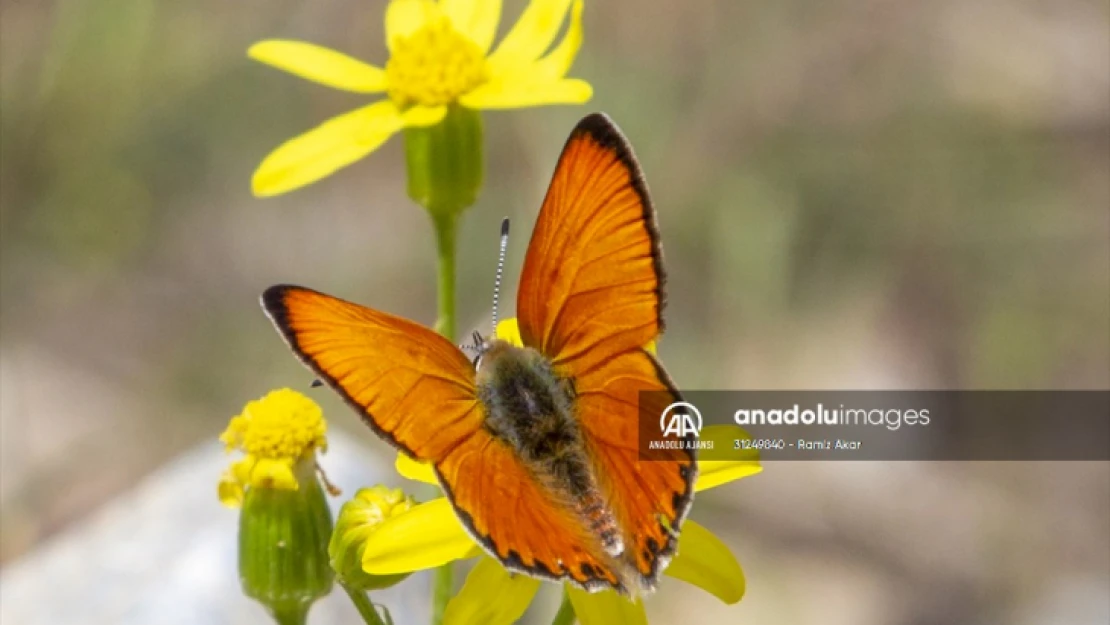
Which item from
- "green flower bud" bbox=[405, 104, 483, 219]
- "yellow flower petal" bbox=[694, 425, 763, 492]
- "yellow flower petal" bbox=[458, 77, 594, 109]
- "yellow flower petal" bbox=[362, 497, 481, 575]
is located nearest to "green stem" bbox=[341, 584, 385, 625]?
"yellow flower petal" bbox=[362, 497, 481, 575]

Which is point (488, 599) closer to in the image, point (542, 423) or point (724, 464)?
point (542, 423)

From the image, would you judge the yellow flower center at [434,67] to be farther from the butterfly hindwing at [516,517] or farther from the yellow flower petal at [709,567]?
the yellow flower petal at [709,567]

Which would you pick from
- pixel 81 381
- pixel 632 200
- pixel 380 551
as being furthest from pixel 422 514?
pixel 81 381

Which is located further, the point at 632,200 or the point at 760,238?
the point at 760,238

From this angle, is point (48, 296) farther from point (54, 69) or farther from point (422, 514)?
point (422, 514)

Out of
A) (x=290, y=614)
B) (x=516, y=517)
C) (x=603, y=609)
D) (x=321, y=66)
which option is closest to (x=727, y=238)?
(x=321, y=66)

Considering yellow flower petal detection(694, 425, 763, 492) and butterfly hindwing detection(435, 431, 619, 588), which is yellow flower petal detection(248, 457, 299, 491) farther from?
yellow flower petal detection(694, 425, 763, 492)

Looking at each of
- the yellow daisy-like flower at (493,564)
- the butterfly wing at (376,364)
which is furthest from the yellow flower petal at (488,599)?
the butterfly wing at (376,364)
